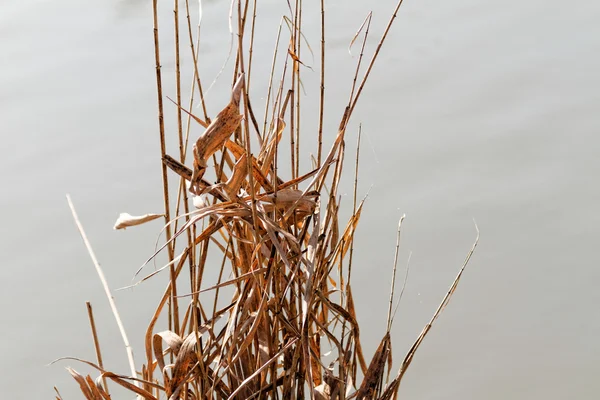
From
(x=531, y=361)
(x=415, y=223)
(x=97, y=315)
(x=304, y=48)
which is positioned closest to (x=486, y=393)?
(x=531, y=361)

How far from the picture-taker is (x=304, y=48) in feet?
Answer: 8.98

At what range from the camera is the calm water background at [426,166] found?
1988 millimetres

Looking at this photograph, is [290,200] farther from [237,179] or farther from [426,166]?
[426,166]

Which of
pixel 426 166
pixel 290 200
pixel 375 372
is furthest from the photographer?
pixel 426 166

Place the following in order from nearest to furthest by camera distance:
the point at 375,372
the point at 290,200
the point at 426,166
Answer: the point at 290,200, the point at 375,372, the point at 426,166

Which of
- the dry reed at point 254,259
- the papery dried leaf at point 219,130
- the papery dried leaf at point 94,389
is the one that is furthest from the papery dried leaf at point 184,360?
the papery dried leaf at point 219,130

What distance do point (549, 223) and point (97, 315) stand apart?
3.90 ft

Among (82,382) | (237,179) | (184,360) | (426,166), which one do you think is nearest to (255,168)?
(237,179)

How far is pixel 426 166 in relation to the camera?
8.20 ft

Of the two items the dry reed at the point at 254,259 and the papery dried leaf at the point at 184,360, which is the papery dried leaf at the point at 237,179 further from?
the papery dried leaf at the point at 184,360

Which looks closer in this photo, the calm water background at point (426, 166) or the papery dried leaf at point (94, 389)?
the papery dried leaf at point (94, 389)

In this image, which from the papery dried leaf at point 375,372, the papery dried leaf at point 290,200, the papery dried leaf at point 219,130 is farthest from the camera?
the papery dried leaf at point 375,372

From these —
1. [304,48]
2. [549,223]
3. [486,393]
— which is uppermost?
[304,48]

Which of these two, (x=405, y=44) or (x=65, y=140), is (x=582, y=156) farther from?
(x=65, y=140)
